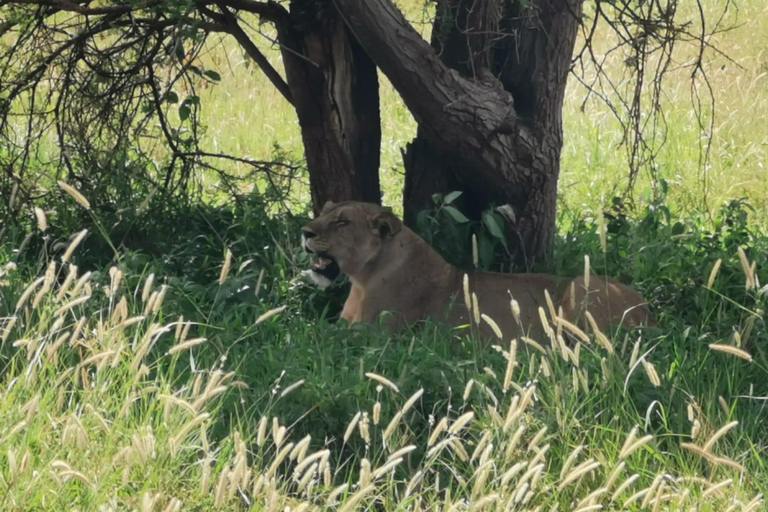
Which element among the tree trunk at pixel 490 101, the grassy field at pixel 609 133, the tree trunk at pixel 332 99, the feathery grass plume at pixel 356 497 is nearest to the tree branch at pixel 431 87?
the tree trunk at pixel 490 101

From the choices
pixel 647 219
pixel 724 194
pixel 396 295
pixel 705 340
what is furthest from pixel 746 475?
pixel 724 194

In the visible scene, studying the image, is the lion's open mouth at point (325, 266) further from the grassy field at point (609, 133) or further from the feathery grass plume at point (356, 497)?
the feathery grass plume at point (356, 497)

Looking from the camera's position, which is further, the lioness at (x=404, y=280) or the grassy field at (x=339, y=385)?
the lioness at (x=404, y=280)

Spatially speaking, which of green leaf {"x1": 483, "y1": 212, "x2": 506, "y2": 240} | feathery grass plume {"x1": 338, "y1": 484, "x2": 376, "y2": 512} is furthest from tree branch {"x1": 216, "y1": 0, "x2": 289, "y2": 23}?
feathery grass plume {"x1": 338, "y1": 484, "x2": 376, "y2": 512}

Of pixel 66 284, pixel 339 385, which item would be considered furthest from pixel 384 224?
pixel 66 284

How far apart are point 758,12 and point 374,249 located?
9581mm

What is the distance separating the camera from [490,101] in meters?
5.98

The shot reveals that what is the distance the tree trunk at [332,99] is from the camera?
6133mm

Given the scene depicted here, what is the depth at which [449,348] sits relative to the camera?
508 cm

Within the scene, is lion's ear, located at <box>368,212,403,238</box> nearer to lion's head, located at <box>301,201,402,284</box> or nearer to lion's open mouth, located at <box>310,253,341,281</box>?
lion's head, located at <box>301,201,402,284</box>

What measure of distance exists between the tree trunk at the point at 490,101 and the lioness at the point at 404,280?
0.57m

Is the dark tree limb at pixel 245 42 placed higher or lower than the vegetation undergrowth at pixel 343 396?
higher

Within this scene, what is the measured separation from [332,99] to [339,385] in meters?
2.24

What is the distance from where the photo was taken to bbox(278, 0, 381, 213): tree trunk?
6133mm
